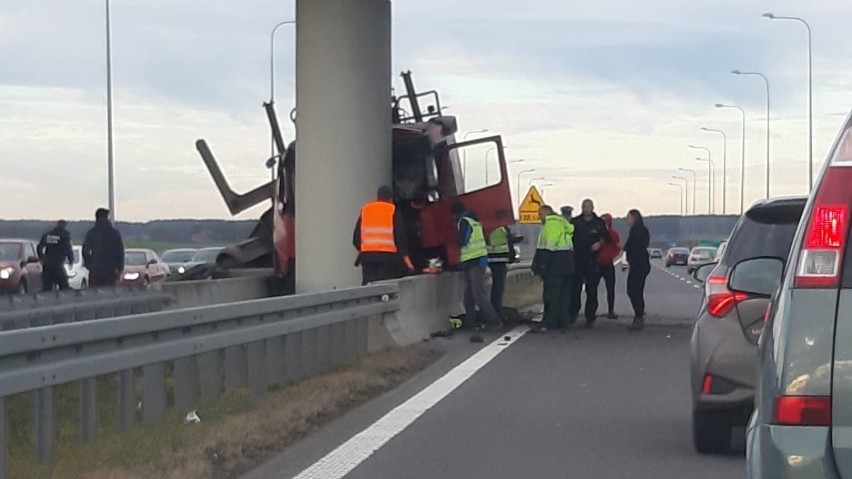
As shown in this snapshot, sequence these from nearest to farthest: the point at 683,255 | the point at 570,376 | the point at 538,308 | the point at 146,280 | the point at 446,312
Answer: the point at 570,376
the point at 446,312
the point at 538,308
the point at 146,280
the point at 683,255

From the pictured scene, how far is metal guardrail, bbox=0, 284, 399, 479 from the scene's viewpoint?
848cm

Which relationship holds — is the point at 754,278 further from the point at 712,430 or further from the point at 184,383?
the point at 184,383

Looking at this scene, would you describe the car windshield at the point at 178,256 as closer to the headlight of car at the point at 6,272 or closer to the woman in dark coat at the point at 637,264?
the headlight of car at the point at 6,272

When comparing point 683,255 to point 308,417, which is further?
point 683,255

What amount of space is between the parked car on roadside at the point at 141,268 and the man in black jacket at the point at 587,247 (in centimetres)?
1678

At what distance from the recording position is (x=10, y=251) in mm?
36031

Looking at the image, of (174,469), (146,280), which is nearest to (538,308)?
(146,280)

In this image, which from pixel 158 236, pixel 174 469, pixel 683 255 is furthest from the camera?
pixel 683 255

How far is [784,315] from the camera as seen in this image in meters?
4.73

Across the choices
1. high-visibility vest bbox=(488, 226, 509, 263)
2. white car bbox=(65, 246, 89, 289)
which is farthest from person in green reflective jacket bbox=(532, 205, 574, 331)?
white car bbox=(65, 246, 89, 289)

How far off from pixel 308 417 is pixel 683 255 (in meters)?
82.4

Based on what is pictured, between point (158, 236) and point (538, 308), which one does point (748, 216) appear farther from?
point (158, 236)

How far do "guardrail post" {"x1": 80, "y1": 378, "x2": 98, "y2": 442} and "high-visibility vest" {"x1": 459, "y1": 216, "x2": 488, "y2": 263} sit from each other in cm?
1118

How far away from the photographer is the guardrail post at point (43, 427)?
887 centimetres
